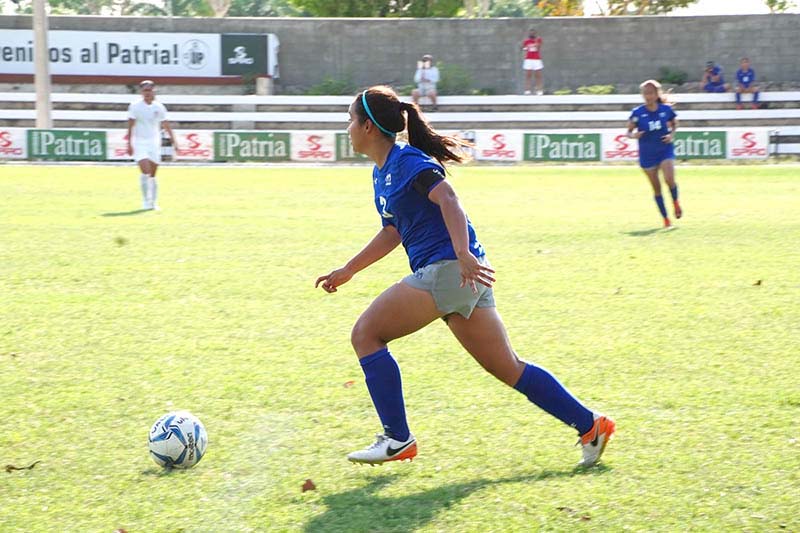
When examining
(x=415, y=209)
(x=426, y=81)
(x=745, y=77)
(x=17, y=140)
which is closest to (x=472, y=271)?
(x=415, y=209)

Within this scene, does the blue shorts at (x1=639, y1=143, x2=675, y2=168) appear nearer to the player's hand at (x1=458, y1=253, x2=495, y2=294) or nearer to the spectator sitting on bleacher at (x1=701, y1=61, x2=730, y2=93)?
the player's hand at (x1=458, y1=253, x2=495, y2=294)

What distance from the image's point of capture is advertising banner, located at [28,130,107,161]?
3073 cm

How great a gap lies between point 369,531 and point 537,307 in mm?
5291

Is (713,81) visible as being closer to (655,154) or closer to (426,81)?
(426,81)

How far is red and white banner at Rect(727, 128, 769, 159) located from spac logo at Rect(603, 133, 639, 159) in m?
2.76

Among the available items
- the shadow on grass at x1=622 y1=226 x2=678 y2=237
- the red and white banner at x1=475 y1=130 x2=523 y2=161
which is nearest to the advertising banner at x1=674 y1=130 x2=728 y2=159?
the red and white banner at x1=475 y1=130 x2=523 y2=161

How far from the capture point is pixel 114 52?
1502 inches

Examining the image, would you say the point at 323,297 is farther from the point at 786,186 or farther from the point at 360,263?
the point at 786,186

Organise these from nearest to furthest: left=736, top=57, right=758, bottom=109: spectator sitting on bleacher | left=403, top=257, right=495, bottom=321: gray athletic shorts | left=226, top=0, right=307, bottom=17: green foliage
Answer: left=403, top=257, right=495, bottom=321: gray athletic shorts, left=736, top=57, right=758, bottom=109: spectator sitting on bleacher, left=226, top=0, right=307, bottom=17: green foliage

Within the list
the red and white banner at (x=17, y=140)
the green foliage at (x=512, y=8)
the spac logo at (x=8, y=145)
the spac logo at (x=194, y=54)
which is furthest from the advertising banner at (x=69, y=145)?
the green foliage at (x=512, y=8)

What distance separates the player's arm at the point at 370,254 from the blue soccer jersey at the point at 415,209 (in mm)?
285

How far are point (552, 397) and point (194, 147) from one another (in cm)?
2743

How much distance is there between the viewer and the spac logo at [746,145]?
30203 millimetres

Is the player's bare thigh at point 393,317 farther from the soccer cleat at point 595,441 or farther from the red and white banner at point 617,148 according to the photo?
the red and white banner at point 617,148
